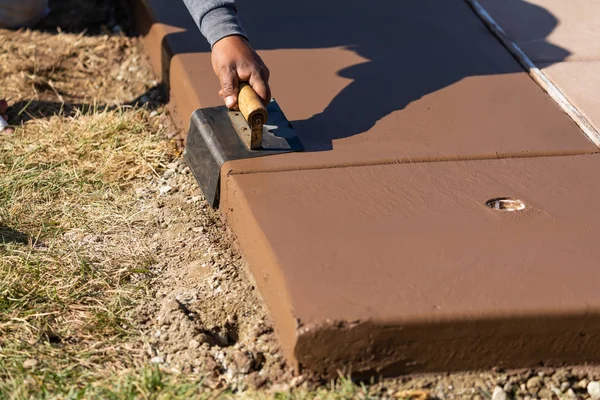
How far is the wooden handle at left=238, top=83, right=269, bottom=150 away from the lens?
2.71 m

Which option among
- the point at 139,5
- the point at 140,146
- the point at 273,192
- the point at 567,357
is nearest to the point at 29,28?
the point at 139,5

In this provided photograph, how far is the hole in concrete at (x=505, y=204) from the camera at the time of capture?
2.71m

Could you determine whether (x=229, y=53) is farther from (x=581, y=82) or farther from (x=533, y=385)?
(x=581, y=82)

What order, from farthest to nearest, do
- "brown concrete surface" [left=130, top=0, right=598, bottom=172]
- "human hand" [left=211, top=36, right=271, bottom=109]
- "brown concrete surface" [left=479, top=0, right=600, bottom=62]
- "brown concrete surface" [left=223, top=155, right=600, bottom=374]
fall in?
"brown concrete surface" [left=479, top=0, right=600, bottom=62], "brown concrete surface" [left=130, top=0, right=598, bottom=172], "human hand" [left=211, top=36, right=271, bottom=109], "brown concrete surface" [left=223, top=155, right=600, bottom=374]

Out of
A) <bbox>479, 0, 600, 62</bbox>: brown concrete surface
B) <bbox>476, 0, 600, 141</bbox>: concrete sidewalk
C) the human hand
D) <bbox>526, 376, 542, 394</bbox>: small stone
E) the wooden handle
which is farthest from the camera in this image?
<bbox>479, 0, 600, 62</bbox>: brown concrete surface

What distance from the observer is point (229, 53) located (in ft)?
9.27

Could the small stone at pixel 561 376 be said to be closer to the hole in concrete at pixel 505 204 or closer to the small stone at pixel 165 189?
the hole in concrete at pixel 505 204

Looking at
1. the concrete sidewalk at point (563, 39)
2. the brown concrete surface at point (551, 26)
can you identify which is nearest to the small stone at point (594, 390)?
the concrete sidewalk at point (563, 39)

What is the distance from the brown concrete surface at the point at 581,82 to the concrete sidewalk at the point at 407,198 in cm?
11

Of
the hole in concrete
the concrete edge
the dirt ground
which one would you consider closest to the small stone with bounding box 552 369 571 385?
the dirt ground

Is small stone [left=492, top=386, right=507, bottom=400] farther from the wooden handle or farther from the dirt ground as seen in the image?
the wooden handle

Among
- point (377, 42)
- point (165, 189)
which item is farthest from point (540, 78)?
point (165, 189)

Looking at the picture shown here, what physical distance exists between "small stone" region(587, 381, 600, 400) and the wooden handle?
1.32m

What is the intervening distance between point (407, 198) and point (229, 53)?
0.79m
